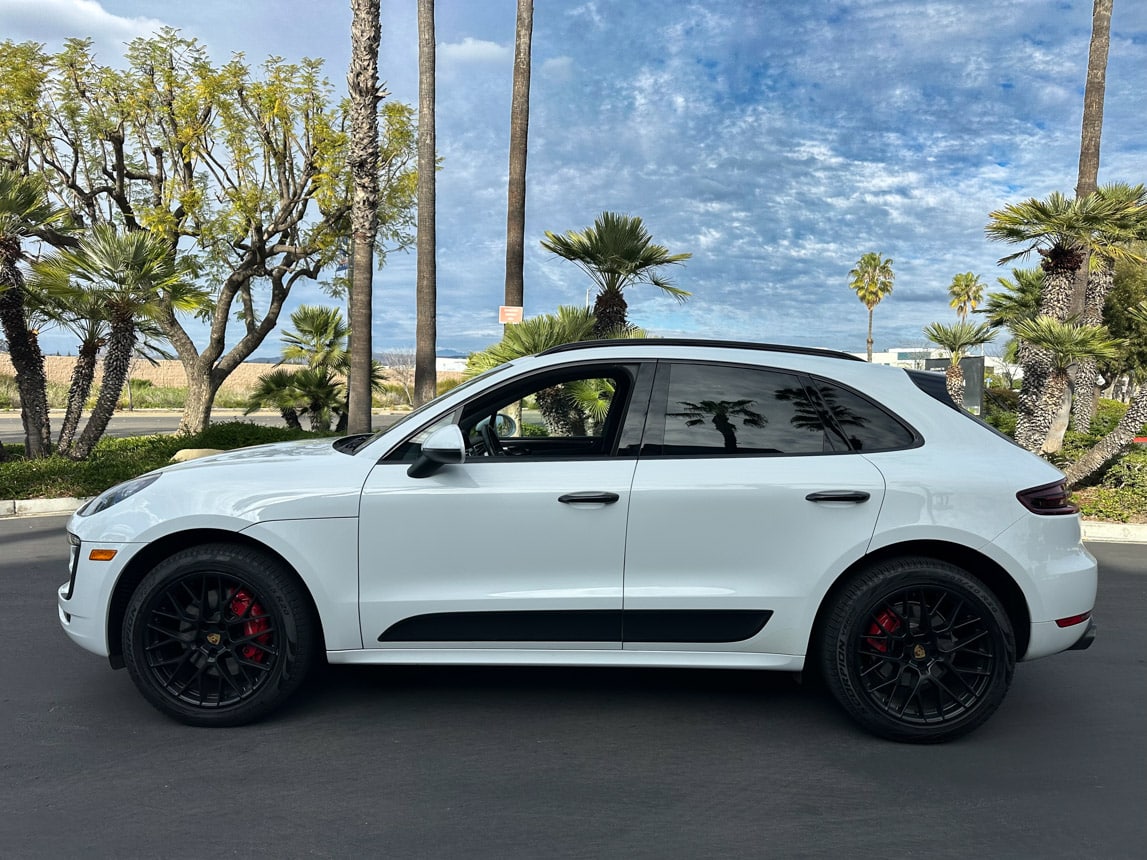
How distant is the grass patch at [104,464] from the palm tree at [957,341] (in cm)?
1351

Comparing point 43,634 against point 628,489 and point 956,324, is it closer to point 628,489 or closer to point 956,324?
point 628,489

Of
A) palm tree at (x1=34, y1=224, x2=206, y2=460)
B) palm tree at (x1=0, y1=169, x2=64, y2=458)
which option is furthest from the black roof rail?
palm tree at (x1=0, y1=169, x2=64, y2=458)

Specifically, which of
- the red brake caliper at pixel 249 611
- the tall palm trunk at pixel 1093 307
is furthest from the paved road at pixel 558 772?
the tall palm trunk at pixel 1093 307

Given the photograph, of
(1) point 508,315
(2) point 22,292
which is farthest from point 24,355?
(1) point 508,315

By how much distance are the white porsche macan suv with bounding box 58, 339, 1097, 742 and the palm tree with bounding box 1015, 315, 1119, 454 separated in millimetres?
8778

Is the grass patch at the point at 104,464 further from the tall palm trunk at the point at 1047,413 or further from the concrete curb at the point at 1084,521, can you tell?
the tall palm trunk at the point at 1047,413

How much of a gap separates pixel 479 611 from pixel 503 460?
663 millimetres

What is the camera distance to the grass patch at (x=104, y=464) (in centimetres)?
1112

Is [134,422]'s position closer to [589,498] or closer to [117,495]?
[117,495]

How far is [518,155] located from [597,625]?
1342cm

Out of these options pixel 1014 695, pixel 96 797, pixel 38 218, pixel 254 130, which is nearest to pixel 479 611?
pixel 96 797

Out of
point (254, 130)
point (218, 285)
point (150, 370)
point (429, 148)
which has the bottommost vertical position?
point (150, 370)

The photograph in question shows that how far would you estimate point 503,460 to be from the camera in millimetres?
Result: 3857

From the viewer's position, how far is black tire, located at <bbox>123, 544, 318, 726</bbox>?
3816 millimetres
